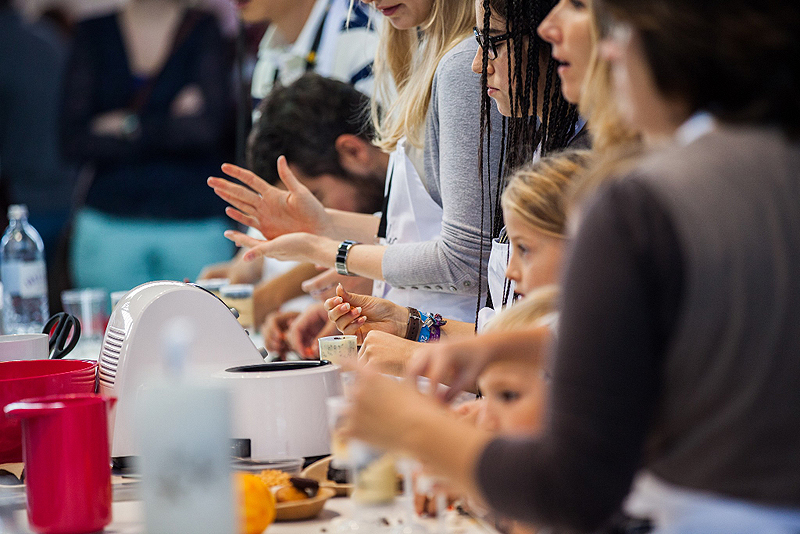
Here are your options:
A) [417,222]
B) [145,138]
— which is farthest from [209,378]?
[145,138]

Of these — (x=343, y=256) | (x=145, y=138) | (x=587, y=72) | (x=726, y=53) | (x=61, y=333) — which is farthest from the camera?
(x=145, y=138)

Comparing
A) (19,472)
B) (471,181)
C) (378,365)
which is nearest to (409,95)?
(471,181)

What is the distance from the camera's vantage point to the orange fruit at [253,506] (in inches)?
42.1

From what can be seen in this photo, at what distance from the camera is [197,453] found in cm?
83

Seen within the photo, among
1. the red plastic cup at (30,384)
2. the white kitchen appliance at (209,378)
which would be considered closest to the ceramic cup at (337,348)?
the white kitchen appliance at (209,378)

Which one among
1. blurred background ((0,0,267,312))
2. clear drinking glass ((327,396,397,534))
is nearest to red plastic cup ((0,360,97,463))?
clear drinking glass ((327,396,397,534))

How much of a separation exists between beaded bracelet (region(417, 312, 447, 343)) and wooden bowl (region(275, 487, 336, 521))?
75cm

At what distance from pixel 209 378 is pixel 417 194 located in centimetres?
85

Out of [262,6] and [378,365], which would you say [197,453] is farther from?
[262,6]

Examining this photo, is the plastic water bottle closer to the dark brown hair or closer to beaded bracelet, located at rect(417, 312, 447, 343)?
beaded bracelet, located at rect(417, 312, 447, 343)

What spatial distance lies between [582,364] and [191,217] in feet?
13.4

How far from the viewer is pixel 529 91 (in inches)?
65.7

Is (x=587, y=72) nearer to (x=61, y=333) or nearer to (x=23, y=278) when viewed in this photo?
(x=61, y=333)

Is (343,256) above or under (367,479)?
above
